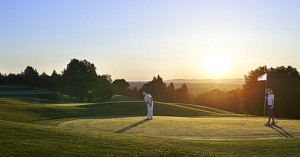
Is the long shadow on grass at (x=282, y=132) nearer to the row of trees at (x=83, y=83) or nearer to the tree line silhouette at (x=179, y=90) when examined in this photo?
the tree line silhouette at (x=179, y=90)

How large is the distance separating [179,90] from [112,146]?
130 m

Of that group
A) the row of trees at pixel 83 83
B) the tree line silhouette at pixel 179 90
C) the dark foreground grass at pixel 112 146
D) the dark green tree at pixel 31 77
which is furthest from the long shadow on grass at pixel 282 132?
the dark green tree at pixel 31 77

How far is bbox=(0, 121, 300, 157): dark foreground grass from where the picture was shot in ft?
44.0

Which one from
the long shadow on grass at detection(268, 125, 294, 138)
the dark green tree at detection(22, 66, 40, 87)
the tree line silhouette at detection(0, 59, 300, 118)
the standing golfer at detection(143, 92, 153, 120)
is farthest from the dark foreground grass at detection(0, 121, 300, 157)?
the dark green tree at detection(22, 66, 40, 87)

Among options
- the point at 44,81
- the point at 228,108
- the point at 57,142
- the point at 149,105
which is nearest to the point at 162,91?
the point at 228,108

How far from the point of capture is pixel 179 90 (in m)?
144

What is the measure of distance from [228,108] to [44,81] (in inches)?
2683

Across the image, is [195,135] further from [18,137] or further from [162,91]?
[162,91]

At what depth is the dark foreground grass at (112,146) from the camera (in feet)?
44.0

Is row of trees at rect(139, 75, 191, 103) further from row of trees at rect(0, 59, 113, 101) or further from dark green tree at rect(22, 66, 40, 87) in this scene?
dark green tree at rect(22, 66, 40, 87)

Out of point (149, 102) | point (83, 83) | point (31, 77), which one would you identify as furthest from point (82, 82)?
point (149, 102)

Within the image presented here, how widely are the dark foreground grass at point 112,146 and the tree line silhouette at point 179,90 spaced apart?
59.7ft

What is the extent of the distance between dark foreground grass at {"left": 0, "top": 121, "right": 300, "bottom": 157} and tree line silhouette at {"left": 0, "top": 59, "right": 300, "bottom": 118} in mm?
18206

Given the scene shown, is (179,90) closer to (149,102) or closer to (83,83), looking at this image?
(83,83)
